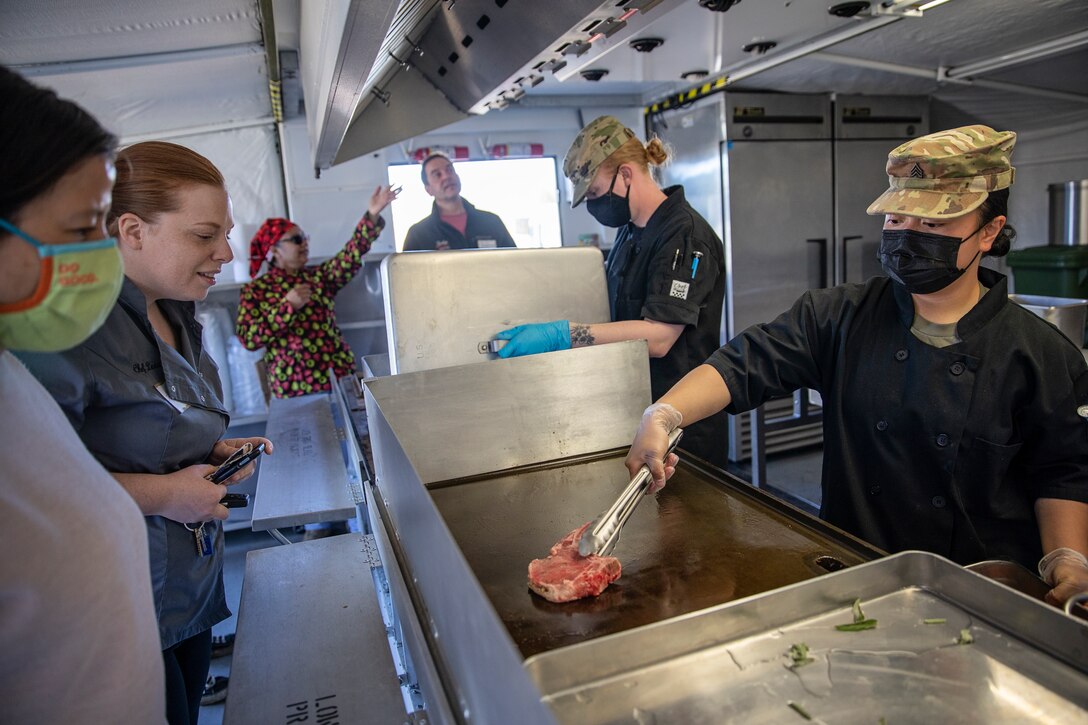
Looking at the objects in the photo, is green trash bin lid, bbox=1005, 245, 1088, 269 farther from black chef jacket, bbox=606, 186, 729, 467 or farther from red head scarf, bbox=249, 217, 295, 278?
red head scarf, bbox=249, 217, 295, 278

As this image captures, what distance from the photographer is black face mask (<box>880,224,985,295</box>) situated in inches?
56.2

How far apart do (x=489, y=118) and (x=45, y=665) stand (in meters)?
5.07

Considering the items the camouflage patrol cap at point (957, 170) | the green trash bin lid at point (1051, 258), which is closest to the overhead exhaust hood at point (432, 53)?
the camouflage patrol cap at point (957, 170)

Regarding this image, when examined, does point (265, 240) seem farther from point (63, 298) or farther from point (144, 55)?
point (63, 298)

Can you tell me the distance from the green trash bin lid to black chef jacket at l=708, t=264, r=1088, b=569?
324 centimetres

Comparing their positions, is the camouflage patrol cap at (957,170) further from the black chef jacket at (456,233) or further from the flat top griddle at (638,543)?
the black chef jacket at (456,233)

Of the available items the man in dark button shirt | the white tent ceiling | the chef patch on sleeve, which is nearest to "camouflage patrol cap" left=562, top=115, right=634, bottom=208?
the chef patch on sleeve

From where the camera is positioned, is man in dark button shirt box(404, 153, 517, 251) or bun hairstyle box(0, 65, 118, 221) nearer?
bun hairstyle box(0, 65, 118, 221)

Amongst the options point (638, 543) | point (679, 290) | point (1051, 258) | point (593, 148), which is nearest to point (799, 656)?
point (638, 543)

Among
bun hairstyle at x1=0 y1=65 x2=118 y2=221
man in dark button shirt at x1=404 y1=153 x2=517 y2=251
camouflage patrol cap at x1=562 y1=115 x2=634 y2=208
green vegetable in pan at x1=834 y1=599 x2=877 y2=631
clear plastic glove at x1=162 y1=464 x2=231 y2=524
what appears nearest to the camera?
bun hairstyle at x1=0 y1=65 x2=118 y2=221

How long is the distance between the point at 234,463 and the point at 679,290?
1.38 m

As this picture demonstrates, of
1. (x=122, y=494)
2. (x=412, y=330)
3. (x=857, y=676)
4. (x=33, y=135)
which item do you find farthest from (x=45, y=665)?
(x=412, y=330)

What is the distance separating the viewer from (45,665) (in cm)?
75

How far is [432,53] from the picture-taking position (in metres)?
2.33
